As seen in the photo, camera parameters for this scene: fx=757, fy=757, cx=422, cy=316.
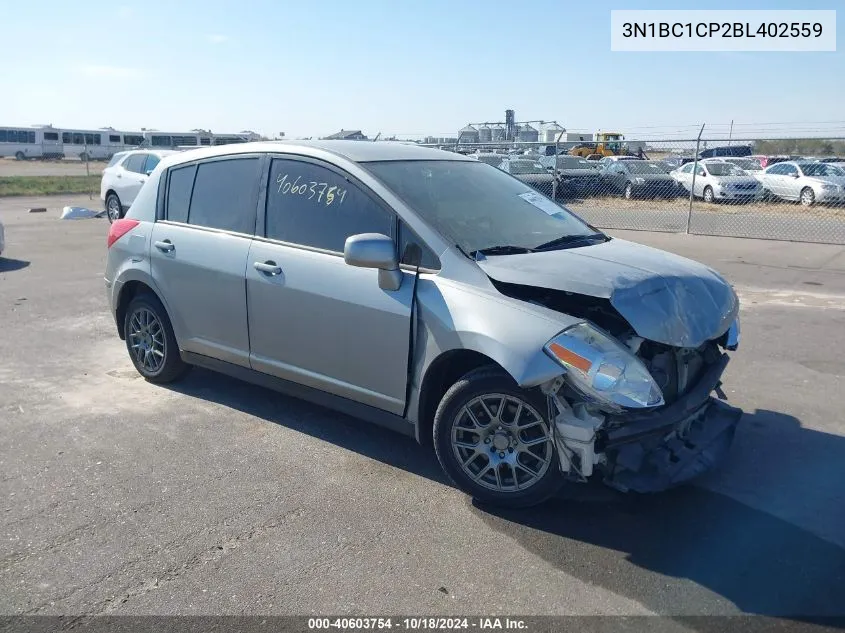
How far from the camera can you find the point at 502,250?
13.9ft

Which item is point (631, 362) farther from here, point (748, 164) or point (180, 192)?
point (748, 164)

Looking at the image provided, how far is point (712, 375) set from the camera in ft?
13.4

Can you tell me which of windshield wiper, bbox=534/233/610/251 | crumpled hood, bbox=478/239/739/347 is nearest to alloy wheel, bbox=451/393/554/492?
crumpled hood, bbox=478/239/739/347

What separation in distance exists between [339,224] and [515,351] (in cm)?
150

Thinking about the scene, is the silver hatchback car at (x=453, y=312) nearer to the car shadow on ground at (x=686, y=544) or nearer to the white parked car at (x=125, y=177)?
the car shadow on ground at (x=686, y=544)

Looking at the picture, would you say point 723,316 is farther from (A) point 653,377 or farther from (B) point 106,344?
(B) point 106,344

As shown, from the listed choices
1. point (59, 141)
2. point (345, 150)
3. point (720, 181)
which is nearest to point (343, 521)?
point (345, 150)

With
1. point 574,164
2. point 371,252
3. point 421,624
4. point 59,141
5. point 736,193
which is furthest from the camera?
point 59,141

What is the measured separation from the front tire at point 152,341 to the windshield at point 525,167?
16230mm

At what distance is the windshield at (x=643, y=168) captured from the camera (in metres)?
21.5

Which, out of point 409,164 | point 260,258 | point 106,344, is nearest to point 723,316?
point 409,164

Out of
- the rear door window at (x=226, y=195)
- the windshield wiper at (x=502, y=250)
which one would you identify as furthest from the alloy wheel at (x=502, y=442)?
the rear door window at (x=226, y=195)

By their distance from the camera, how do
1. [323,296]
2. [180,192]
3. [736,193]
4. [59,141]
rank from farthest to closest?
1. [59,141]
2. [736,193]
3. [180,192]
4. [323,296]

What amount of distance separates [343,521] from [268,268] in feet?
5.62
